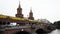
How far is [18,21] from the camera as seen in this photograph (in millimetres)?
43188

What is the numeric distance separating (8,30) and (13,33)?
2199 millimetres

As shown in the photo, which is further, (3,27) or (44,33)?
(44,33)

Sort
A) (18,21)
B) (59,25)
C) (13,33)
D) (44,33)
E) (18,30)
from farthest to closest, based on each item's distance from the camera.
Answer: (59,25)
(44,33)
(18,21)
(18,30)
(13,33)

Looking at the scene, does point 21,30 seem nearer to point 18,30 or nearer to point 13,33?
point 18,30

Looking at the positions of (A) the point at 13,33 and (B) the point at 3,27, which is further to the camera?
(A) the point at 13,33

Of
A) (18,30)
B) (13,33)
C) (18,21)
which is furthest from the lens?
(18,21)

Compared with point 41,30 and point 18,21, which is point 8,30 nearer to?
point 18,21

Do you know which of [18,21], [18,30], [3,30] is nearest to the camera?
[3,30]

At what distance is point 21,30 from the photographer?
36.6 meters

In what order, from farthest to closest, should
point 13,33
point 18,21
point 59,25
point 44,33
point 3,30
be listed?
1. point 59,25
2. point 44,33
3. point 18,21
4. point 13,33
5. point 3,30

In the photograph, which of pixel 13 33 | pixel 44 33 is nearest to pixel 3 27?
pixel 13 33

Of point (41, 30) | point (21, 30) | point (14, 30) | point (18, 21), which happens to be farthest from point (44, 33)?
point (14, 30)

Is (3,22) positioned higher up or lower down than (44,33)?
higher up

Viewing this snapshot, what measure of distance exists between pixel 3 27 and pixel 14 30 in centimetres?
381
